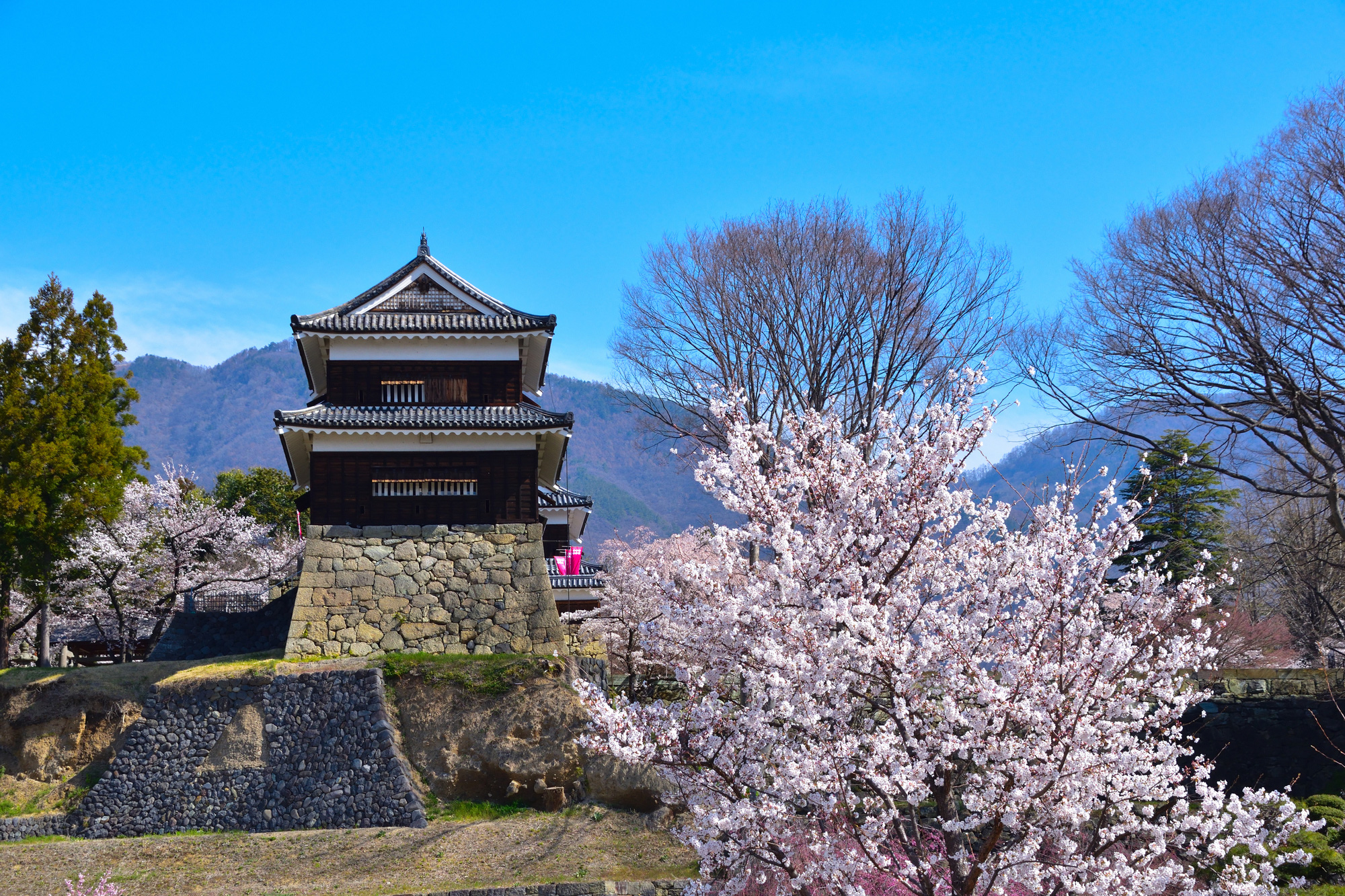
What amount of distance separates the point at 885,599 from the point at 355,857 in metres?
11.3

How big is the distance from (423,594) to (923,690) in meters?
13.9

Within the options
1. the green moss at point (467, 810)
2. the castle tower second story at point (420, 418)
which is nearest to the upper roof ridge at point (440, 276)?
the castle tower second story at point (420, 418)

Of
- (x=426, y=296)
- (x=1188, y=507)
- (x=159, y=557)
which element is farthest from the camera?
(x=159, y=557)

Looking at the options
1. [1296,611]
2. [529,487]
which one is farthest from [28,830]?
[1296,611]

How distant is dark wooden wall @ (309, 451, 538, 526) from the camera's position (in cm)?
1880

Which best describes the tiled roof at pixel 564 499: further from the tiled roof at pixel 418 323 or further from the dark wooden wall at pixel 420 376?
the tiled roof at pixel 418 323

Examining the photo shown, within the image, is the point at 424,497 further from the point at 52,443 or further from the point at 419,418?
the point at 52,443

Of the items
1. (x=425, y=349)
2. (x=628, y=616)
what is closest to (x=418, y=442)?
(x=425, y=349)

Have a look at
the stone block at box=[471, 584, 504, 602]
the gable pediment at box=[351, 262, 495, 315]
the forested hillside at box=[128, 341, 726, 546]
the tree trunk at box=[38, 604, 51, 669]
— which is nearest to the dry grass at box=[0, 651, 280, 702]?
the tree trunk at box=[38, 604, 51, 669]

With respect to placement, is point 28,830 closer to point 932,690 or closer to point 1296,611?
point 932,690

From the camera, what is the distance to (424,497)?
1919 cm

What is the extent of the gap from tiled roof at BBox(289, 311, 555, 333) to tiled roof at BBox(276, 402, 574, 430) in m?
1.72

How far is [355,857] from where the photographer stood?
46.9ft

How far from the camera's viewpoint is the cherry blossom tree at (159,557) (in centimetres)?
2316
